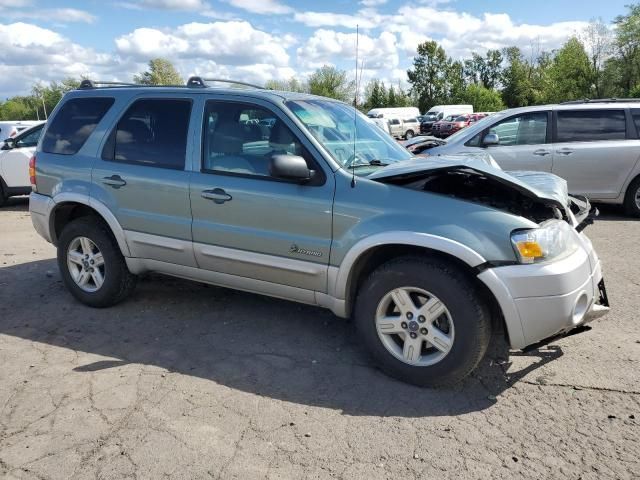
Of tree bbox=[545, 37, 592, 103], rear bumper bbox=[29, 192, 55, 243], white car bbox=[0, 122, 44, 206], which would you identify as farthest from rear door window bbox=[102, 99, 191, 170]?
tree bbox=[545, 37, 592, 103]

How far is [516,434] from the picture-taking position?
9.41 ft

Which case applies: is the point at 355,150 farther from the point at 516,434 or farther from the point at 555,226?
the point at 516,434

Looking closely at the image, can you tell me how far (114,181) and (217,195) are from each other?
111 cm

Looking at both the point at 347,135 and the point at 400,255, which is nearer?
the point at 400,255

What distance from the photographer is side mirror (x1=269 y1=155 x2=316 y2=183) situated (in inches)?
136

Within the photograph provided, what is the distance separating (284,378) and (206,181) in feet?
5.18

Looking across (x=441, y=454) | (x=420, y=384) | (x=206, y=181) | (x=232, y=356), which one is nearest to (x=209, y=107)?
(x=206, y=181)

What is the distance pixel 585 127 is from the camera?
8.01 metres

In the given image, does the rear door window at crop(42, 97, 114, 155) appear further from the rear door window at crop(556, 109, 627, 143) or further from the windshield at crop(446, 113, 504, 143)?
the rear door window at crop(556, 109, 627, 143)

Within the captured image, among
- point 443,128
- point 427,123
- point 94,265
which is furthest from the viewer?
point 427,123

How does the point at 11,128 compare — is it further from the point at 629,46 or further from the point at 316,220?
the point at 629,46

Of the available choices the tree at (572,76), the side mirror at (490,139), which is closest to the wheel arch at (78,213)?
the side mirror at (490,139)

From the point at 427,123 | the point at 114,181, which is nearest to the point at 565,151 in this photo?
the point at 114,181

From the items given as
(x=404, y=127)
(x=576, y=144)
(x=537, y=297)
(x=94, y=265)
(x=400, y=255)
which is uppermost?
(x=404, y=127)
